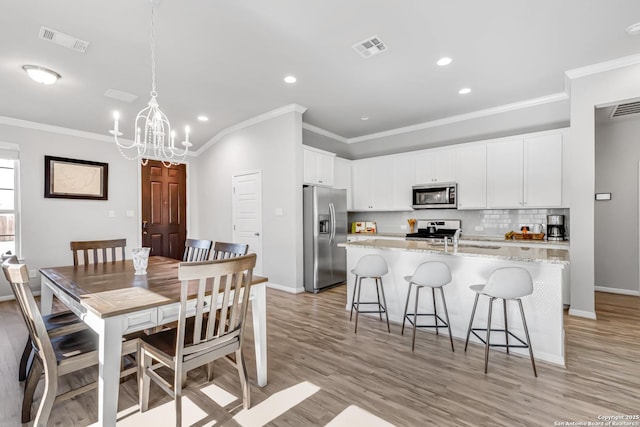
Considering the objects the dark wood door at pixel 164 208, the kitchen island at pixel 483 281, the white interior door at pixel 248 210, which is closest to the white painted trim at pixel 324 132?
the white interior door at pixel 248 210

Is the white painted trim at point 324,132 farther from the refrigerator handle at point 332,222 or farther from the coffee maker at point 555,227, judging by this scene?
the coffee maker at point 555,227

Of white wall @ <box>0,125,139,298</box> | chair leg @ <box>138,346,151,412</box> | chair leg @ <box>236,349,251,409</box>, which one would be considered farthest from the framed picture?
chair leg @ <box>236,349,251,409</box>

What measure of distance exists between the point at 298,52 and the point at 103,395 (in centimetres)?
313

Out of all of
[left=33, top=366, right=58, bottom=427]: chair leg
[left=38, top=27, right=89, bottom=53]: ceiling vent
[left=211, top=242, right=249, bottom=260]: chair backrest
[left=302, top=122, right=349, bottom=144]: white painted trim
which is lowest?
[left=33, top=366, right=58, bottom=427]: chair leg

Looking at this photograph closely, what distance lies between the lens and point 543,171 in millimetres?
4102

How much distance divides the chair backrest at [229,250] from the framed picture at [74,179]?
11.9 ft

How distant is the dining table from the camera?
58.7 inches

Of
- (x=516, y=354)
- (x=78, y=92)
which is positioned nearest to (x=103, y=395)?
(x=516, y=354)

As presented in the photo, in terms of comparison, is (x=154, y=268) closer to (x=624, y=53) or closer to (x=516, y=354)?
(x=516, y=354)

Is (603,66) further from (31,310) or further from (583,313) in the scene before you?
(31,310)

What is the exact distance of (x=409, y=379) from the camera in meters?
2.22

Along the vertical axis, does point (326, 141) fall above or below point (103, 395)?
above

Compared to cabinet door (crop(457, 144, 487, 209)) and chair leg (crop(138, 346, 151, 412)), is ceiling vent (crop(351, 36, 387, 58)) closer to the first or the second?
cabinet door (crop(457, 144, 487, 209))

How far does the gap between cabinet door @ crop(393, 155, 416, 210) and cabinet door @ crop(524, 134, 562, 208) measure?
166 centimetres
